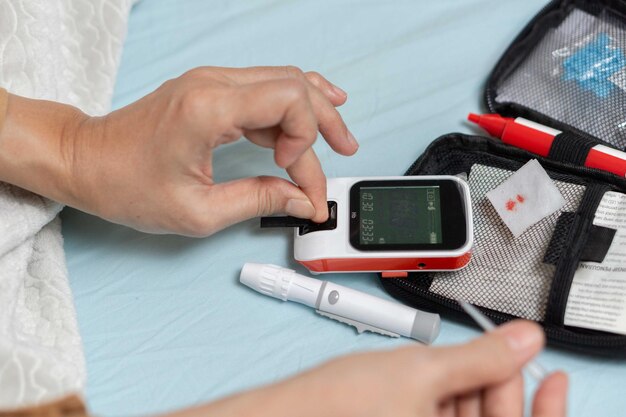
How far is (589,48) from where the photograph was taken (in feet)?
3.19

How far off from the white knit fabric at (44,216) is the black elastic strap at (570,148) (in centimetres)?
59

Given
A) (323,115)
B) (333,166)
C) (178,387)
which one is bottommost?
(178,387)

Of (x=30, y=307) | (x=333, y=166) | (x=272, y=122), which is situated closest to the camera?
(x=272, y=122)

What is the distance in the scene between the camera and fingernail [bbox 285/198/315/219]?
789mm

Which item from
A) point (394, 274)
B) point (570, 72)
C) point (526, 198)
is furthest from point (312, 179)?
point (570, 72)

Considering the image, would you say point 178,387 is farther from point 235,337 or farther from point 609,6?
point 609,6

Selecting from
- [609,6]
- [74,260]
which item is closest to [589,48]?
[609,6]

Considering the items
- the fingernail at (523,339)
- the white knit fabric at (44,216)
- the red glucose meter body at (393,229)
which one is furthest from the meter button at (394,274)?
the white knit fabric at (44,216)

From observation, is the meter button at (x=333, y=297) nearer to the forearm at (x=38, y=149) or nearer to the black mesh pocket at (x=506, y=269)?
the black mesh pocket at (x=506, y=269)

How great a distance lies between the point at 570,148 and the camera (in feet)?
2.82

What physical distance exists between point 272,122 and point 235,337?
0.26 metres

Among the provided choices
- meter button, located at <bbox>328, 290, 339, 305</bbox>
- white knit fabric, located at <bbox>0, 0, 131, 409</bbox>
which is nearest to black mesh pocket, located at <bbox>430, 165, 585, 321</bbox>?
meter button, located at <bbox>328, 290, 339, 305</bbox>

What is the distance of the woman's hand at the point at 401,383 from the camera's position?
55 centimetres

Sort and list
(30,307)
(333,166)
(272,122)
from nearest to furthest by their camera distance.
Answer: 1. (272,122)
2. (30,307)
3. (333,166)
